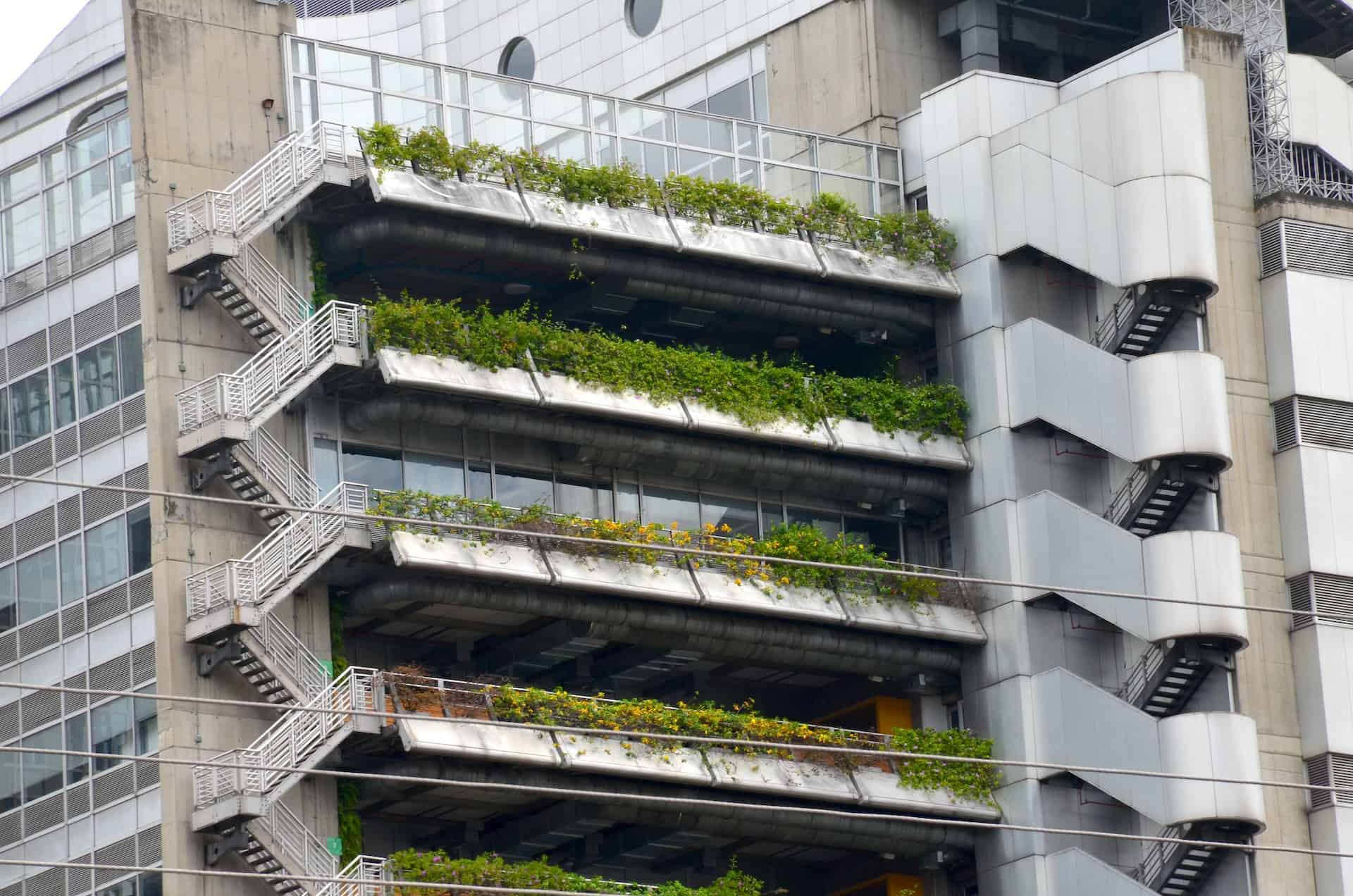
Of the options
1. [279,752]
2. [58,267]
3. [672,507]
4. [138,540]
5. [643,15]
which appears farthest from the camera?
[643,15]

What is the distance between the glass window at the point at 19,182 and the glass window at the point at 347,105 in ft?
20.2

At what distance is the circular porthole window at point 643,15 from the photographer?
77.7 m

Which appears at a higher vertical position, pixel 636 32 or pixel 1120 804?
pixel 636 32

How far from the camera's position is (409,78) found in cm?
6384

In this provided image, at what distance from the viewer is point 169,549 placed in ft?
192

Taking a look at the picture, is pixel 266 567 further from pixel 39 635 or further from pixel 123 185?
pixel 123 185

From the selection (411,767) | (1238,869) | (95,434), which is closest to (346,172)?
(95,434)

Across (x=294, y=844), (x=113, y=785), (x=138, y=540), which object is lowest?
(x=294, y=844)

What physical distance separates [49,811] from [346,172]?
544 inches

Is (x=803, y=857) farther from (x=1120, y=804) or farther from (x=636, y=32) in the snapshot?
(x=636, y=32)

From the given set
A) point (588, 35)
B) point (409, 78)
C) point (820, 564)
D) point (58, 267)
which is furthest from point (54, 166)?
point (588, 35)

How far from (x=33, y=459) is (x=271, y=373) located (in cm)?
586

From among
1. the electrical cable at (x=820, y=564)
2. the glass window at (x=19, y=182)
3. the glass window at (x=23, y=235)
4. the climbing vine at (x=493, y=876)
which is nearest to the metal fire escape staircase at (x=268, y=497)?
the electrical cable at (x=820, y=564)

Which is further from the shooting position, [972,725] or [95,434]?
[972,725]
